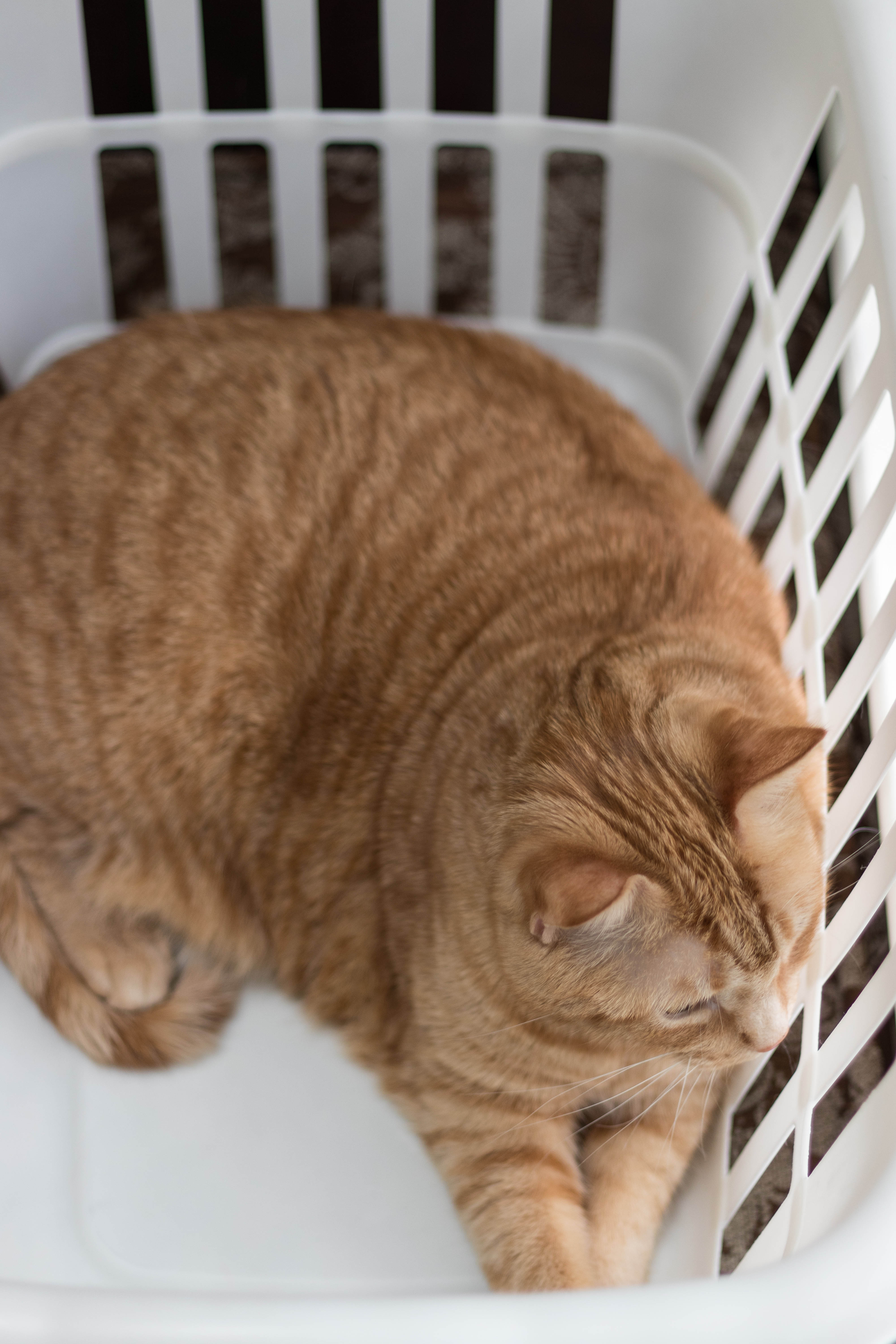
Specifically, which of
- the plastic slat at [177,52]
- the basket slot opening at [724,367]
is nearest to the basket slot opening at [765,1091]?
the basket slot opening at [724,367]

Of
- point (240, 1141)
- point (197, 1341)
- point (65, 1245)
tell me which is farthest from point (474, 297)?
point (197, 1341)

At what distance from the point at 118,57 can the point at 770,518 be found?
54.3 inches

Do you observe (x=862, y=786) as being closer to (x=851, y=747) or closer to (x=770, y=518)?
(x=851, y=747)

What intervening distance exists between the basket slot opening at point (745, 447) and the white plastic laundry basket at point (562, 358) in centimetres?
7

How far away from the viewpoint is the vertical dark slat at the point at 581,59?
6.91ft

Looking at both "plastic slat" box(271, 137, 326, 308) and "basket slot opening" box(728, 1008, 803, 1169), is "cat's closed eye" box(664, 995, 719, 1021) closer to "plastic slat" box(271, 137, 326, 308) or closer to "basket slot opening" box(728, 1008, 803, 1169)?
"basket slot opening" box(728, 1008, 803, 1169)

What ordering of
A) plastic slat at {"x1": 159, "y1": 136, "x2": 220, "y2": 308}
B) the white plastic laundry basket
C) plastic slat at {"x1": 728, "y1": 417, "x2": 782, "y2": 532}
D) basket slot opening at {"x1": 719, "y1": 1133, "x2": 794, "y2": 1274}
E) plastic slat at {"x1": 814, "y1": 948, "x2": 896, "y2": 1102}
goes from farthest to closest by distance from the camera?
plastic slat at {"x1": 159, "y1": 136, "x2": 220, "y2": 308}, plastic slat at {"x1": 728, "y1": 417, "x2": 782, "y2": 532}, basket slot opening at {"x1": 719, "y1": 1133, "x2": 794, "y2": 1274}, plastic slat at {"x1": 814, "y1": 948, "x2": 896, "y2": 1102}, the white plastic laundry basket

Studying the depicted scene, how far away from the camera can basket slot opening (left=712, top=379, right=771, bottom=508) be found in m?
2.05

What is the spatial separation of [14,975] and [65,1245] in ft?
1.16

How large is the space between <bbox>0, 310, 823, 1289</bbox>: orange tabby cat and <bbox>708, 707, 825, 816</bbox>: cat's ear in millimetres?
100

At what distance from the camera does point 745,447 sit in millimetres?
2158

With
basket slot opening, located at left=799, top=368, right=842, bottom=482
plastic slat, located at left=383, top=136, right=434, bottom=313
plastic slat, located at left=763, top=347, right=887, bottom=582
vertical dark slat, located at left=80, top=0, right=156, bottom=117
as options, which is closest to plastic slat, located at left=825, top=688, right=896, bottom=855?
plastic slat, located at left=763, top=347, right=887, bottom=582

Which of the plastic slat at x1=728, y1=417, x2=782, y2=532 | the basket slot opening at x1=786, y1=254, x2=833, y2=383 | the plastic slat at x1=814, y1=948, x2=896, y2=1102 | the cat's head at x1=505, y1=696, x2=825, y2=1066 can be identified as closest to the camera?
the cat's head at x1=505, y1=696, x2=825, y2=1066

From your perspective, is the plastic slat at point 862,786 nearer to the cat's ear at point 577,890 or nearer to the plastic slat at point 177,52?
the cat's ear at point 577,890
